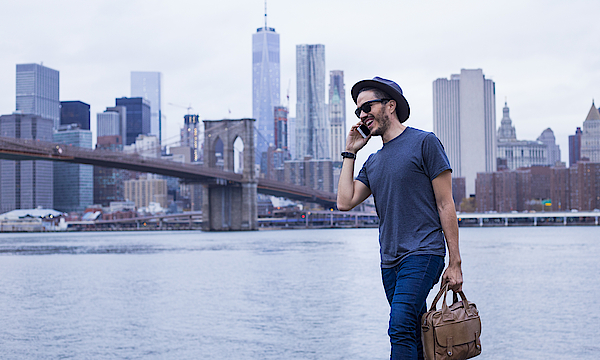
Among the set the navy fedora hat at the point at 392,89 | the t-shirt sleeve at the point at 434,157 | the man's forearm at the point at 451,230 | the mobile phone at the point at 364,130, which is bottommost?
the man's forearm at the point at 451,230

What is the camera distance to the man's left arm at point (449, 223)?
3.23 m

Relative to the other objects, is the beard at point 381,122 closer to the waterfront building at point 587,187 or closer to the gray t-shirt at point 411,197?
the gray t-shirt at point 411,197

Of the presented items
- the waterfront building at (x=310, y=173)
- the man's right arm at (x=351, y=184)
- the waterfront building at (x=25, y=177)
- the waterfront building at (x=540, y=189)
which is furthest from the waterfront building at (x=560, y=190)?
the man's right arm at (x=351, y=184)

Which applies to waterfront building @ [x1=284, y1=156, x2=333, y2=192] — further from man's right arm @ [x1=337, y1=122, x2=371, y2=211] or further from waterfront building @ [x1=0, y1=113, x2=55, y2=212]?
man's right arm @ [x1=337, y1=122, x2=371, y2=211]

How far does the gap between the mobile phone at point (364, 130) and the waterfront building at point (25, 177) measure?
167853mm

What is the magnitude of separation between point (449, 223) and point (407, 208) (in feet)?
0.68

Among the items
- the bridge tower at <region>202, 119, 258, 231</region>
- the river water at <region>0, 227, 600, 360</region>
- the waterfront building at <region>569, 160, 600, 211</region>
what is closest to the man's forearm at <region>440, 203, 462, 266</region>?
the river water at <region>0, 227, 600, 360</region>

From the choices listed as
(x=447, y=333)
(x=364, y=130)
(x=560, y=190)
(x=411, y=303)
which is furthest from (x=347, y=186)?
(x=560, y=190)

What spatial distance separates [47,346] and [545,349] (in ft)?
18.4

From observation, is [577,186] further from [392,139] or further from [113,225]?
[392,139]

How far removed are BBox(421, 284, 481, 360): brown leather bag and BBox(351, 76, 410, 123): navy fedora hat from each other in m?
0.90

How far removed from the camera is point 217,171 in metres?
69.9

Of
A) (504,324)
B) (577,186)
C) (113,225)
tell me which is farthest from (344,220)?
(504,324)

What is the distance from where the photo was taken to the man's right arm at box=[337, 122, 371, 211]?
3.60 m
